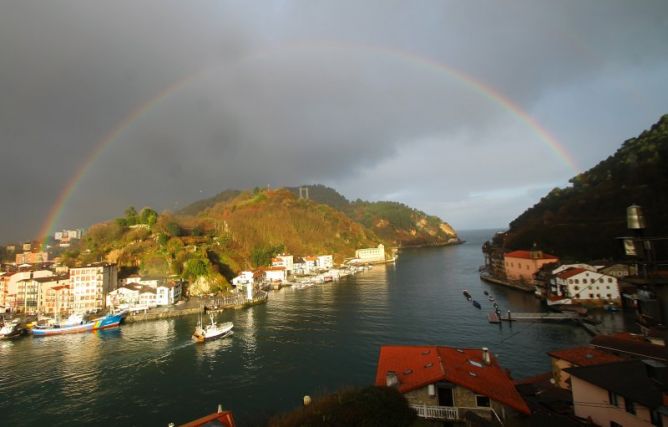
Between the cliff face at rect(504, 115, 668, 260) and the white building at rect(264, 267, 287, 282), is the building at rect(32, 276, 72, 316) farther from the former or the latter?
the cliff face at rect(504, 115, 668, 260)

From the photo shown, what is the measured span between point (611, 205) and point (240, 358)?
67658mm

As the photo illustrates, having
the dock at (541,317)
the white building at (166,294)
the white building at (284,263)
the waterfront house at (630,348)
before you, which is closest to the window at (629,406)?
the waterfront house at (630,348)

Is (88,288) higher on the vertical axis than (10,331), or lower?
higher

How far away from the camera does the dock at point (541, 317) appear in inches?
1235

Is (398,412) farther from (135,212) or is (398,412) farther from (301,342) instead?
(135,212)

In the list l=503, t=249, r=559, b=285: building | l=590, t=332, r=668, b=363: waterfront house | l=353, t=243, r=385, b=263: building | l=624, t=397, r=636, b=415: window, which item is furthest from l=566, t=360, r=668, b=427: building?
l=353, t=243, r=385, b=263: building

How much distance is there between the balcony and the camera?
10.2 metres

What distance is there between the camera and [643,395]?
9242 mm

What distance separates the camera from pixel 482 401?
412 inches

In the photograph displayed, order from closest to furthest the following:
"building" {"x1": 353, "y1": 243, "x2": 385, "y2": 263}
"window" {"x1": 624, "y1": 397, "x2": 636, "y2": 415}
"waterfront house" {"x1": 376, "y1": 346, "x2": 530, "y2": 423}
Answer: "window" {"x1": 624, "y1": 397, "x2": 636, "y2": 415}
"waterfront house" {"x1": 376, "y1": 346, "x2": 530, "y2": 423}
"building" {"x1": 353, "y1": 243, "x2": 385, "y2": 263}

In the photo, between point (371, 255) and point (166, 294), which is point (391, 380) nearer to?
point (166, 294)

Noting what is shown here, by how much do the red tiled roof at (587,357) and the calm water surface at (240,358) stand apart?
16.3 ft

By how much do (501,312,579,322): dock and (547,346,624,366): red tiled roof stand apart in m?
16.6

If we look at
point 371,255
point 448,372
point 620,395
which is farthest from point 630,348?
point 371,255
